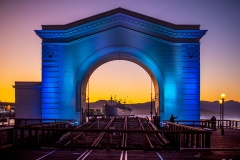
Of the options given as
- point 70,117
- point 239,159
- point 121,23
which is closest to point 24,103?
point 70,117

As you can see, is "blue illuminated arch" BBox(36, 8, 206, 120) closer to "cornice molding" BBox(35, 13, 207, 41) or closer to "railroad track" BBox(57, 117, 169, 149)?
"cornice molding" BBox(35, 13, 207, 41)

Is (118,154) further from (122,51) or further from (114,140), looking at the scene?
(122,51)

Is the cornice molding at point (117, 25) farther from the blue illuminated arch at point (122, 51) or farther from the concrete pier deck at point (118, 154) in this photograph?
the concrete pier deck at point (118, 154)

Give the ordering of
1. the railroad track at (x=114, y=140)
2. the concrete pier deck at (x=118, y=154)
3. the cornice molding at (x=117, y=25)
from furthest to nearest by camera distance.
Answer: the cornice molding at (x=117, y=25), the railroad track at (x=114, y=140), the concrete pier deck at (x=118, y=154)

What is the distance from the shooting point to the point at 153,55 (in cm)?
3775

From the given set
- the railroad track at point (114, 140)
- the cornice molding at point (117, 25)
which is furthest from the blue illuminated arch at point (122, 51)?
the railroad track at point (114, 140)

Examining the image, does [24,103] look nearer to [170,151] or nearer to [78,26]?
[78,26]

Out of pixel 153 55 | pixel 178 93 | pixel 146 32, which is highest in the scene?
pixel 146 32

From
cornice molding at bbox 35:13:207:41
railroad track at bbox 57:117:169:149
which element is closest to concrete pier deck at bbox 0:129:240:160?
railroad track at bbox 57:117:169:149

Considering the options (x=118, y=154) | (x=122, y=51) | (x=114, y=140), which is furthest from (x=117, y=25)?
(x=118, y=154)

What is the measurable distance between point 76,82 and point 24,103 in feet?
19.8

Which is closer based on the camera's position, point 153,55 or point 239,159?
point 239,159

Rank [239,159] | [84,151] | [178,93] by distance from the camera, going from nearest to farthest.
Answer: [239,159]
[84,151]
[178,93]

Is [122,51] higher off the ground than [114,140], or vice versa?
[122,51]
